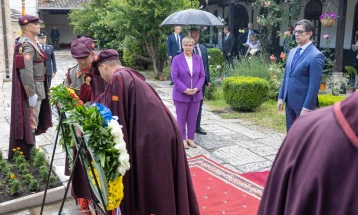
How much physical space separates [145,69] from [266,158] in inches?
471

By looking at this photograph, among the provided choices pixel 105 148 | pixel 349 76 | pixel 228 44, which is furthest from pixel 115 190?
pixel 228 44

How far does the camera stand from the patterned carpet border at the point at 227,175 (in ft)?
15.0

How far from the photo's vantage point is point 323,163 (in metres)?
1.09

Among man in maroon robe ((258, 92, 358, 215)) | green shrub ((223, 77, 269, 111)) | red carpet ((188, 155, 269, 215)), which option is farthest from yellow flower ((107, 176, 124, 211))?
green shrub ((223, 77, 269, 111))

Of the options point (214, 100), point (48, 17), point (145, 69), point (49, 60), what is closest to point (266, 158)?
point (214, 100)

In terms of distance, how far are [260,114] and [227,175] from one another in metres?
3.85

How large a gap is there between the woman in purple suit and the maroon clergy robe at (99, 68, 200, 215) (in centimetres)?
288

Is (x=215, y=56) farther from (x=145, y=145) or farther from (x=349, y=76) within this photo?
(x=145, y=145)

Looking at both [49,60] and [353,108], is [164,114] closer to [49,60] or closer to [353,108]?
[353,108]

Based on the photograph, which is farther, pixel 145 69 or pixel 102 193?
pixel 145 69

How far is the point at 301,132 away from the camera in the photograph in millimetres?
1170

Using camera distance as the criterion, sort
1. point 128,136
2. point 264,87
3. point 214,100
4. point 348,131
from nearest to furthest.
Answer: point 348,131 < point 128,136 < point 264,87 < point 214,100

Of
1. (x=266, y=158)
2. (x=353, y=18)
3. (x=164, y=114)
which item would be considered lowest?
(x=266, y=158)

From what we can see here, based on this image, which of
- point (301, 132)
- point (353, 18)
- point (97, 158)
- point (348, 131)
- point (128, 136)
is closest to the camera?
point (348, 131)
